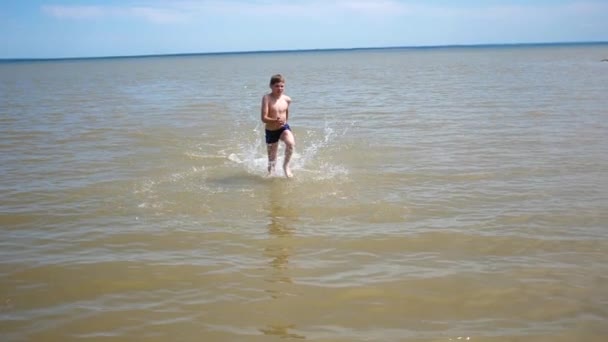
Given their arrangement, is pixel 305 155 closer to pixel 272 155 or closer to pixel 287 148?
pixel 272 155

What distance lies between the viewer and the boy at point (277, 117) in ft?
27.4

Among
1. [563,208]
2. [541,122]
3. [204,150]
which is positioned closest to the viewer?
[563,208]

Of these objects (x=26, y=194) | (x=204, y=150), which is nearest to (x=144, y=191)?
(x=26, y=194)

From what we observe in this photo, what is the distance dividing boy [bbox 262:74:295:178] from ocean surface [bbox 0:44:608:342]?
1.62 ft

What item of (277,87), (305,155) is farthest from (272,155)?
(305,155)

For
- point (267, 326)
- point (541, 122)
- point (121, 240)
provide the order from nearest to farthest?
point (267, 326) → point (121, 240) → point (541, 122)

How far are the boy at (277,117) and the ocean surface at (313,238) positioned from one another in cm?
49

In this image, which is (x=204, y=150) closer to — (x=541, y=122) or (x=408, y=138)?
(x=408, y=138)

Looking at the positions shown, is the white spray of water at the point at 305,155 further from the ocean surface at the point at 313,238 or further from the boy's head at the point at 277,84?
the boy's head at the point at 277,84

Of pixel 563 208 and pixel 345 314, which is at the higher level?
pixel 563 208

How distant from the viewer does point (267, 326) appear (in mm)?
3807

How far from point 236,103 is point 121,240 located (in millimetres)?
15624

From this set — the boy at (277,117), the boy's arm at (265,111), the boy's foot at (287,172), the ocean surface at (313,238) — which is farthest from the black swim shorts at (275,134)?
the ocean surface at (313,238)

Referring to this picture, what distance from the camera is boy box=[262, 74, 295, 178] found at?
8352 mm
